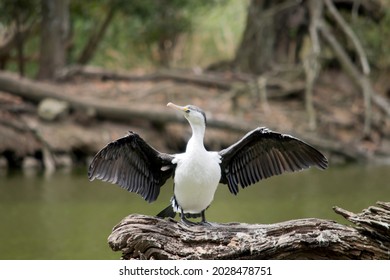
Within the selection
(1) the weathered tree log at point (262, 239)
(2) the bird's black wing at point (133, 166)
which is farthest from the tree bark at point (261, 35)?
(1) the weathered tree log at point (262, 239)

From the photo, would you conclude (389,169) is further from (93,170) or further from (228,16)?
(228,16)

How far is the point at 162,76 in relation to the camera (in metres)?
17.5

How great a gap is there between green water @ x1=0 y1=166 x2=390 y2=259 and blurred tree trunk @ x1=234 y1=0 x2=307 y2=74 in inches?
214

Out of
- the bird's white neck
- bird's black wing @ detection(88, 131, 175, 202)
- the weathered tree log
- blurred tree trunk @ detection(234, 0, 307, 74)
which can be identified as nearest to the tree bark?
blurred tree trunk @ detection(234, 0, 307, 74)

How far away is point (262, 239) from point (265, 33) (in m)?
14.1

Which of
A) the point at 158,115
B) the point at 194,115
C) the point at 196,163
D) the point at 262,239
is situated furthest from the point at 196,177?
the point at 158,115

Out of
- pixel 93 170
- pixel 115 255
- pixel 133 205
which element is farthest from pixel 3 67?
pixel 93 170

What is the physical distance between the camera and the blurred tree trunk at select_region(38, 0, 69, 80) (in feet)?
56.3

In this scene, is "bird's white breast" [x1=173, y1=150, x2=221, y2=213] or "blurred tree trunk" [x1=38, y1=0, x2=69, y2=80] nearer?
"bird's white breast" [x1=173, y1=150, x2=221, y2=213]

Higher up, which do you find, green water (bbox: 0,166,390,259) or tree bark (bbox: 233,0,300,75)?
tree bark (bbox: 233,0,300,75)

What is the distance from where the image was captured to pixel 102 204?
1094 cm

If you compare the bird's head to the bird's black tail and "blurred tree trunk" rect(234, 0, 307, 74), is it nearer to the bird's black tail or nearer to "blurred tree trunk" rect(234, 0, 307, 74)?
the bird's black tail

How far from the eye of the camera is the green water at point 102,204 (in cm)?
839

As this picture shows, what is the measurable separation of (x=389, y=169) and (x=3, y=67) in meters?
10.1
